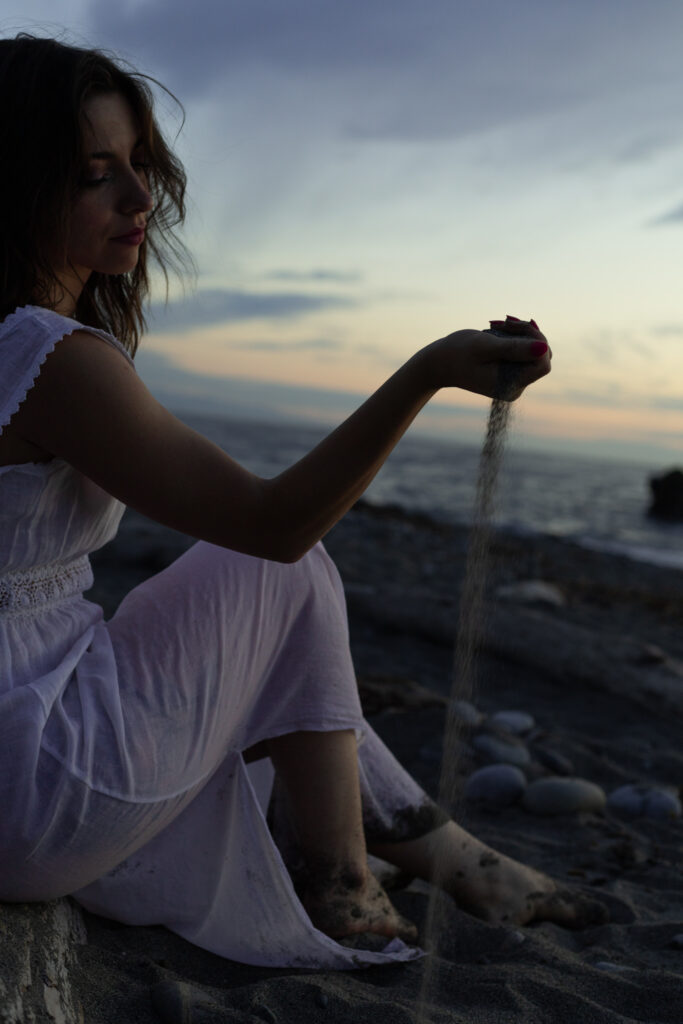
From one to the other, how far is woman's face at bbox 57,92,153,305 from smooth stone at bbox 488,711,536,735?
117 inches

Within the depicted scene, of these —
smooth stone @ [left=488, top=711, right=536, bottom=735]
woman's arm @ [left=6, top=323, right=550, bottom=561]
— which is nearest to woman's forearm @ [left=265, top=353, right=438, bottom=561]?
woman's arm @ [left=6, top=323, right=550, bottom=561]

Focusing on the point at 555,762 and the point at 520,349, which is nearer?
the point at 520,349

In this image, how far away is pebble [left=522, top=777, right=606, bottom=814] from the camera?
338 centimetres

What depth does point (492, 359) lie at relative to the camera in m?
1.64

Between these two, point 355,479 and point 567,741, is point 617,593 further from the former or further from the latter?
point 355,479

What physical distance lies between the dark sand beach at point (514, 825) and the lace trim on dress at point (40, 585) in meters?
0.76

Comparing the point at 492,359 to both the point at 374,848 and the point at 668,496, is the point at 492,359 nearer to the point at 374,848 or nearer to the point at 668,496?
the point at 374,848

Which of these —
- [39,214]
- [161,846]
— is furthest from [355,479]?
[161,846]

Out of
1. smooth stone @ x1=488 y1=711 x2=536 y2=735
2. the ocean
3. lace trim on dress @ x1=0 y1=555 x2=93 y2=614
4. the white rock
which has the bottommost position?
smooth stone @ x1=488 y1=711 x2=536 y2=735

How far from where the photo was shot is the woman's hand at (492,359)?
1618 mm

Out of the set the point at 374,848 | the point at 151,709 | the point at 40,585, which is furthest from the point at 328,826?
the point at 40,585

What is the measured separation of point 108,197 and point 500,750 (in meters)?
2.80

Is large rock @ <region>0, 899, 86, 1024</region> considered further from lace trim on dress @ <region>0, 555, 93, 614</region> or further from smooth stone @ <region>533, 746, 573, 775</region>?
smooth stone @ <region>533, 746, 573, 775</region>

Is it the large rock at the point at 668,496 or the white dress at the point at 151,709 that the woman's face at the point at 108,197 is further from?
the large rock at the point at 668,496
